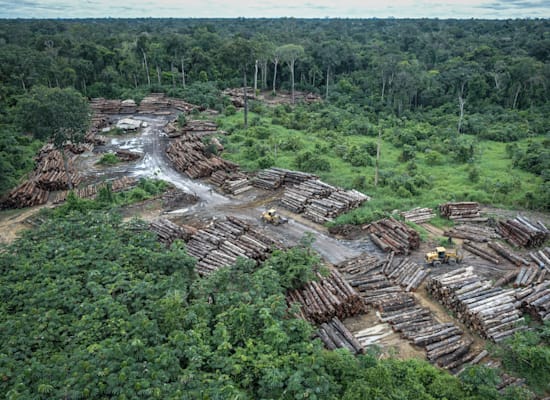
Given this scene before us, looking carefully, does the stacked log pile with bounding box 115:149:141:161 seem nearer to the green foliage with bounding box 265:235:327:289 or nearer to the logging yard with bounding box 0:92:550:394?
the logging yard with bounding box 0:92:550:394

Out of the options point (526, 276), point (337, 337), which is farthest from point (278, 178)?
point (526, 276)

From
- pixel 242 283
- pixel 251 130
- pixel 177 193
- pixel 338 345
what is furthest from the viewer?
pixel 251 130

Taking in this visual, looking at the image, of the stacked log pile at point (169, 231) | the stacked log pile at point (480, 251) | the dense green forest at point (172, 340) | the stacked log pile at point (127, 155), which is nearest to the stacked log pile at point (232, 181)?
the stacked log pile at point (169, 231)

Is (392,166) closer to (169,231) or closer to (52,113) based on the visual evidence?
(169,231)

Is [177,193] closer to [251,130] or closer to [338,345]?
[251,130]

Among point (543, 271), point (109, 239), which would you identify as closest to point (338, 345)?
point (543, 271)

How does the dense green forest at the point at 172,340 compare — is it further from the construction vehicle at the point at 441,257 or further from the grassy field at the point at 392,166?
the grassy field at the point at 392,166
